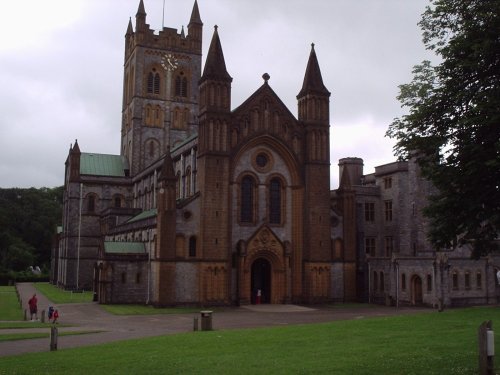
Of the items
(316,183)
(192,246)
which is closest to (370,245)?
(316,183)

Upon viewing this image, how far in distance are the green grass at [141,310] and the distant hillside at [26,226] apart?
64233 millimetres

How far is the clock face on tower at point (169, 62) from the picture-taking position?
85500 mm

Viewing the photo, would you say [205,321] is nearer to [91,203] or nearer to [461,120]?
[461,120]

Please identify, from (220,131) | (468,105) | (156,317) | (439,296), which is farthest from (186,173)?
(468,105)

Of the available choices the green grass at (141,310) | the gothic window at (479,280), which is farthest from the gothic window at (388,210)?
the green grass at (141,310)

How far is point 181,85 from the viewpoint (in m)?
86.5

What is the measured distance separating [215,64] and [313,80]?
9.67 metres

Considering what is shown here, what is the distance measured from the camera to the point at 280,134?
5519 centimetres

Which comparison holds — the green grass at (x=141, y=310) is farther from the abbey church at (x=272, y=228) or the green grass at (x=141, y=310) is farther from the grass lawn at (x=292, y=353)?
the grass lawn at (x=292, y=353)

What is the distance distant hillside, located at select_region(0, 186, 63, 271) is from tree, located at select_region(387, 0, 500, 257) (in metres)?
96.2

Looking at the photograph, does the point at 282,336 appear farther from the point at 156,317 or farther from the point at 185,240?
the point at 185,240

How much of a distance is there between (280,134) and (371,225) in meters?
15.8

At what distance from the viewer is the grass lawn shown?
16672mm

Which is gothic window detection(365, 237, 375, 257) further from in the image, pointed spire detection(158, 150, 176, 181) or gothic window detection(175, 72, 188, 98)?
gothic window detection(175, 72, 188, 98)
